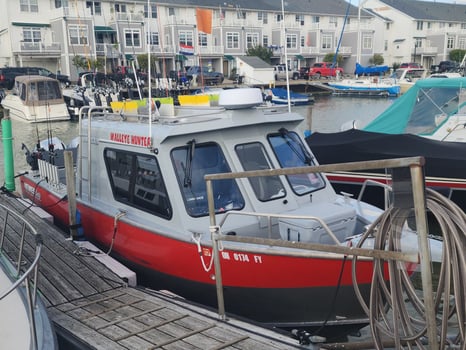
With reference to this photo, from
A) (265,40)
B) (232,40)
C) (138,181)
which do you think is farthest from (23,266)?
(265,40)

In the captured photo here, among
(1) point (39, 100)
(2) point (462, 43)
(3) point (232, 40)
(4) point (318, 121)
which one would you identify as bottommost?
(4) point (318, 121)

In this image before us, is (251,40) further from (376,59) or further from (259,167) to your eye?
(259,167)

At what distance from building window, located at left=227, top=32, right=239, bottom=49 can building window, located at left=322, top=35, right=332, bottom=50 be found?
556 inches

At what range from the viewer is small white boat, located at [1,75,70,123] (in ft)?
98.9

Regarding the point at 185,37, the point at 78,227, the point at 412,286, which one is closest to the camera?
the point at 412,286

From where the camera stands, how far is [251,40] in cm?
6112

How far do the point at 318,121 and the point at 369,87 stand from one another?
18924 mm

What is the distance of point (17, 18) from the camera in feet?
157

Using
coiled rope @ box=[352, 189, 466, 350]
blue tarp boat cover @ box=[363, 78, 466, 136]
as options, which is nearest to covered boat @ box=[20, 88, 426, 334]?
coiled rope @ box=[352, 189, 466, 350]

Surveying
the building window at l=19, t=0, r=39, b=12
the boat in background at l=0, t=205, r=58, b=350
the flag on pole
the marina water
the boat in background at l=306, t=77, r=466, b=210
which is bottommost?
the marina water

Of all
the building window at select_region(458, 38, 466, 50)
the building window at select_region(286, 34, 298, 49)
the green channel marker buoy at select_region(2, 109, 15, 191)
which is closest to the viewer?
the green channel marker buoy at select_region(2, 109, 15, 191)

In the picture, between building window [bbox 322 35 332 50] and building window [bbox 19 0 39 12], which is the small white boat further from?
building window [bbox 322 35 332 50]

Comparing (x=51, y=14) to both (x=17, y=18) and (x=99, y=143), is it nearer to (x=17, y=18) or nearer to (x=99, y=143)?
(x=17, y=18)

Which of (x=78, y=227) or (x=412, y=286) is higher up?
(x=412, y=286)
